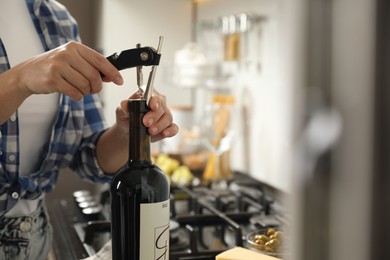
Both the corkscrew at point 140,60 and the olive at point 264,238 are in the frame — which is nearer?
the corkscrew at point 140,60

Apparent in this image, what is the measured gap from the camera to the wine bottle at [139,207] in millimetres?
552

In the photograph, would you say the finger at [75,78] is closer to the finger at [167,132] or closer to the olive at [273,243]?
the finger at [167,132]

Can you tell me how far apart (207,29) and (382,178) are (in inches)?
85.2

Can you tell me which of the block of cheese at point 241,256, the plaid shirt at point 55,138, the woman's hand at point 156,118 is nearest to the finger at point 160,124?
the woman's hand at point 156,118

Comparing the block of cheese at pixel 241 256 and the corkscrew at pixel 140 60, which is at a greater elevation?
the corkscrew at pixel 140 60

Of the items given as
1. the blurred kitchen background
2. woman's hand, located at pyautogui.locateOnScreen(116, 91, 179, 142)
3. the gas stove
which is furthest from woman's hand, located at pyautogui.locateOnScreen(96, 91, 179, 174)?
the blurred kitchen background

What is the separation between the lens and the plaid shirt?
0.83m

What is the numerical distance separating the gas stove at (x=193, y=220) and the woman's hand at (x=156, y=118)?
0.69ft

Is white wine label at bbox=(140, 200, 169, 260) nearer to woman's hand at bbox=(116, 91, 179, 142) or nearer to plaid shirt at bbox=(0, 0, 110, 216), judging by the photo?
woman's hand at bbox=(116, 91, 179, 142)

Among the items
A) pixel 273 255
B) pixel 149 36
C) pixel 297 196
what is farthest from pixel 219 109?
pixel 297 196

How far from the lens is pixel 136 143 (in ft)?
1.95

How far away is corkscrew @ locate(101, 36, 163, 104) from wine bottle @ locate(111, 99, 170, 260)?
2cm

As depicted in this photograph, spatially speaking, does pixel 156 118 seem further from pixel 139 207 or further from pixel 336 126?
pixel 336 126

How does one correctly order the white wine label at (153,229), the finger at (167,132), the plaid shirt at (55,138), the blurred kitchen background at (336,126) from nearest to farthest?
the blurred kitchen background at (336,126) → the white wine label at (153,229) → the finger at (167,132) → the plaid shirt at (55,138)
